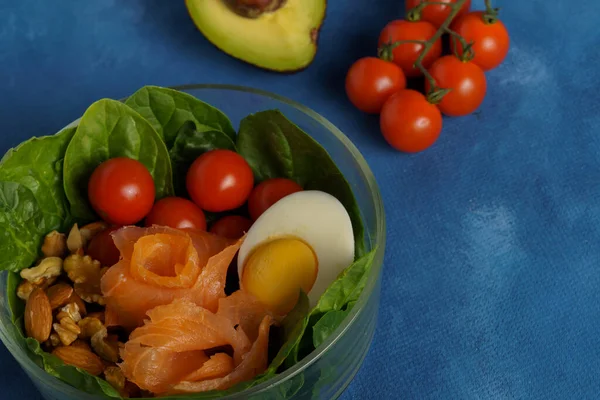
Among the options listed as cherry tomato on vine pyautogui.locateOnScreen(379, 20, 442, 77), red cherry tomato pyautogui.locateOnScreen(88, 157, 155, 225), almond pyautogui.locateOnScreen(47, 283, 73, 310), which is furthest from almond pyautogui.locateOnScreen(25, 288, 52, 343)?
cherry tomato on vine pyautogui.locateOnScreen(379, 20, 442, 77)

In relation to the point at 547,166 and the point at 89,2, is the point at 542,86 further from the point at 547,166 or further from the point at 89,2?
the point at 89,2

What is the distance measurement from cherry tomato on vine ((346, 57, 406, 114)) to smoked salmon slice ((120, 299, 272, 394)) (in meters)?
0.46

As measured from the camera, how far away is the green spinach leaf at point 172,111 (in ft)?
2.98

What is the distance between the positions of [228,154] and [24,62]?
1.61ft

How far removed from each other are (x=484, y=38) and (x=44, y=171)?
0.65m

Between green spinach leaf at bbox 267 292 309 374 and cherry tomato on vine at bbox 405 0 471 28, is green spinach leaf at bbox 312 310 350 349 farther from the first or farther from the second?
cherry tomato on vine at bbox 405 0 471 28

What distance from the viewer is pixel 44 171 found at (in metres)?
0.86

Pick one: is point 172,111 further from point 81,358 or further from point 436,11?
point 436,11

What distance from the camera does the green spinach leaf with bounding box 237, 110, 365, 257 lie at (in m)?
0.87

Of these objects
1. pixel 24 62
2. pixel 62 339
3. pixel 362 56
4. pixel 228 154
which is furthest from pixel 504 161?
pixel 24 62

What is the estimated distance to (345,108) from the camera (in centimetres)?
114

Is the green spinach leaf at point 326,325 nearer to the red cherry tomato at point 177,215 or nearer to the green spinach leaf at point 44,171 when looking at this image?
the red cherry tomato at point 177,215

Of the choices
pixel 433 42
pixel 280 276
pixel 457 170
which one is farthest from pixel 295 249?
pixel 433 42

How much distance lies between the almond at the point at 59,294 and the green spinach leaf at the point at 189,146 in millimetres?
196
